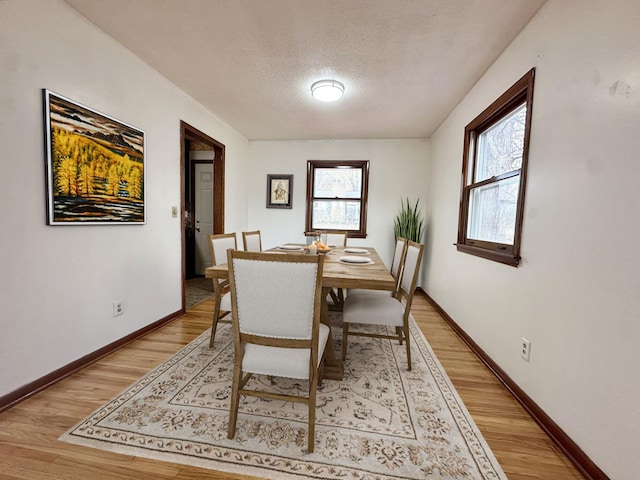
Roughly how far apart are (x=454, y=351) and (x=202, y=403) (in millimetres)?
2008

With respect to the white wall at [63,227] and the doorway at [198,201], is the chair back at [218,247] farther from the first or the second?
the doorway at [198,201]

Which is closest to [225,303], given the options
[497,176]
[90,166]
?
[90,166]

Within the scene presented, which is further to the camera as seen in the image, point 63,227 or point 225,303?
point 225,303


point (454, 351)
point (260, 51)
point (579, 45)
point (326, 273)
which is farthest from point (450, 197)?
point (260, 51)

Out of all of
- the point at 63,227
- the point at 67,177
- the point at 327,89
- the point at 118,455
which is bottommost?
the point at 118,455

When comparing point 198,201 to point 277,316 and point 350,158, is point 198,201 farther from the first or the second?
point 277,316

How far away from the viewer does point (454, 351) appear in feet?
7.68

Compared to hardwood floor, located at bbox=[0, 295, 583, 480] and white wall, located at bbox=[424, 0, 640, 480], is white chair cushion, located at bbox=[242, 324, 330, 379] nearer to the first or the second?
hardwood floor, located at bbox=[0, 295, 583, 480]

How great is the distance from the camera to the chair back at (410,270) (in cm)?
194

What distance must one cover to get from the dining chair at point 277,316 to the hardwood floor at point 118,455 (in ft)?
1.41

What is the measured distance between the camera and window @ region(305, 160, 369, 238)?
443 cm

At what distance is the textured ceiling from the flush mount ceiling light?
7 centimetres

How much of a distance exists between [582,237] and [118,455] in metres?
2.39

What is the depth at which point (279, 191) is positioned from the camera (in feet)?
15.2
